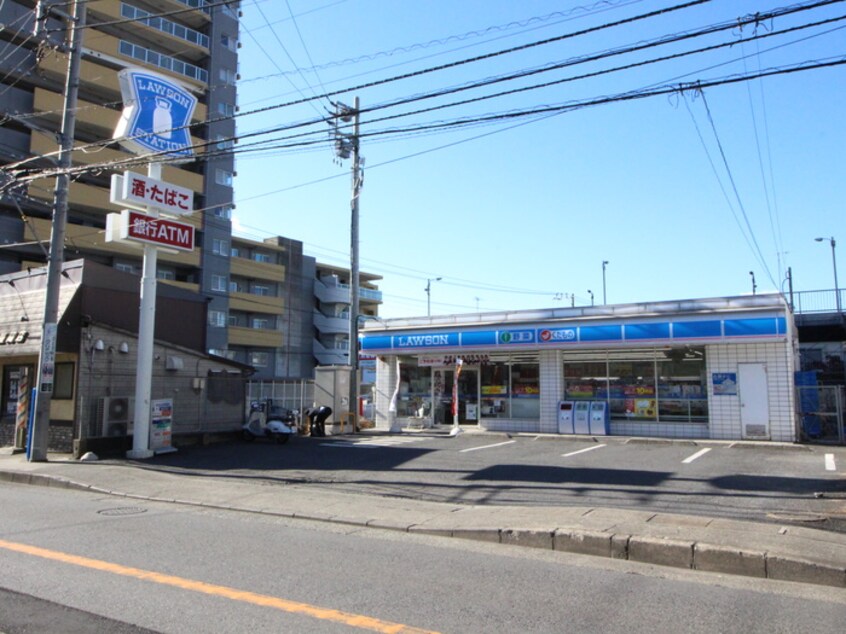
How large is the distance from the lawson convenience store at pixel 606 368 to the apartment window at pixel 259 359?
115 feet

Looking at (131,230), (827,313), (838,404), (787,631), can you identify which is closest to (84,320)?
(131,230)

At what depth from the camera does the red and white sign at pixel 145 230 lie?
51.9ft

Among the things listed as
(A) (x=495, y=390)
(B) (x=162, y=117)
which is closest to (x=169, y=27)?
(B) (x=162, y=117)

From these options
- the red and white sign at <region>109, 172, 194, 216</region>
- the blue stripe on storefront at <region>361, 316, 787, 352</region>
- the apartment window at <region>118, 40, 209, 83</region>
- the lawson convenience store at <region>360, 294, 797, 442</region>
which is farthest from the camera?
the apartment window at <region>118, 40, 209, 83</region>

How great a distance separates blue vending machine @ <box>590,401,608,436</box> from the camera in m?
20.4

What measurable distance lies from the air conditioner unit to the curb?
32.6 ft

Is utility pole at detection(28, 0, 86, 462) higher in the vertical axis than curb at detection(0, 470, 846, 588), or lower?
higher

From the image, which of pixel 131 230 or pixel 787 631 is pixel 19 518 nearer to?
pixel 131 230

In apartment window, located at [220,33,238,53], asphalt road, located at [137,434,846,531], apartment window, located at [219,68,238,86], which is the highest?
apartment window, located at [220,33,238,53]

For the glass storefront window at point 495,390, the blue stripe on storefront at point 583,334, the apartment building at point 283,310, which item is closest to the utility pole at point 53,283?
the blue stripe on storefront at point 583,334

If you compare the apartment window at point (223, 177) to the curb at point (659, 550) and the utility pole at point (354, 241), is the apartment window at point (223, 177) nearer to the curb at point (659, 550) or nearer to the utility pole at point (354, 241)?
the utility pole at point (354, 241)

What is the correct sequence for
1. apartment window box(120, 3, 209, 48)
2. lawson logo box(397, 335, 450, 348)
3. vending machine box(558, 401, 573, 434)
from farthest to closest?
apartment window box(120, 3, 209, 48) < lawson logo box(397, 335, 450, 348) < vending machine box(558, 401, 573, 434)

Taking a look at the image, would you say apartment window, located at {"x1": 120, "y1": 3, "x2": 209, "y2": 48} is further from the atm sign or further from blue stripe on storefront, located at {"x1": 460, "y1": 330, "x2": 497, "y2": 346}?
blue stripe on storefront, located at {"x1": 460, "y1": 330, "x2": 497, "y2": 346}

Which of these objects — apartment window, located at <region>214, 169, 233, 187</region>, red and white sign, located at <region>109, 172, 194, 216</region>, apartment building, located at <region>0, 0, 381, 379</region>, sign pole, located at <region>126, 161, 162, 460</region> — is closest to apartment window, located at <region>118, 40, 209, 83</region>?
apartment building, located at <region>0, 0, 381, 379</region>
